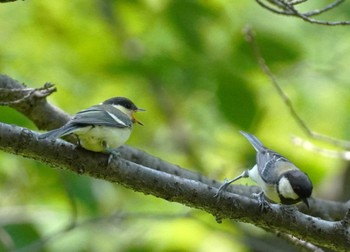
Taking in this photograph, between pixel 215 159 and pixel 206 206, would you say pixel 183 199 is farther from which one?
pixel 215 159

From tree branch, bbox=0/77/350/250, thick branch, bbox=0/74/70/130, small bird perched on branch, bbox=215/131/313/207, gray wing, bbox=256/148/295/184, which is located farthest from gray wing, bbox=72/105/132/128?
gray wing, bbox=256/148/295/184

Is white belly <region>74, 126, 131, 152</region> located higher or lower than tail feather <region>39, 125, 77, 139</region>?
lower

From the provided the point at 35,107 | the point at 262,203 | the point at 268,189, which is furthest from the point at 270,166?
the point at 35,107

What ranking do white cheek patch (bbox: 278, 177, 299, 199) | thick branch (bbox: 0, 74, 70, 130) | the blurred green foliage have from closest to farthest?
1. white cheek patch (bbox: 278, 177, 299, 199)
2. thick branch (bbox: 0, 74, 70, 130)
3. the blurred green foliage

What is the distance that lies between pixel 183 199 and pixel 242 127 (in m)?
1.75

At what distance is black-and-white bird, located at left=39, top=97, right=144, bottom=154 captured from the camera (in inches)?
118

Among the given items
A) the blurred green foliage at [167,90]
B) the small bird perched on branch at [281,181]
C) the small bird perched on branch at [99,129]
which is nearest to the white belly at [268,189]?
the small bird perched on branch at [281,181]

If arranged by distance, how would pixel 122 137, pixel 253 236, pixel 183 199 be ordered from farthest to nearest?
pixel 253 236, pixel 122 137, pixel 183 199

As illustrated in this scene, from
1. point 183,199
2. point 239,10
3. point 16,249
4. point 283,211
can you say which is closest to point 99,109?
point 183,199

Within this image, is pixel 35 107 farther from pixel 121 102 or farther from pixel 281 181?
pixel 281 181

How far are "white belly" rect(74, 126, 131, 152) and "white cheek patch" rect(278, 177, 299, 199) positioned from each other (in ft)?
2.48

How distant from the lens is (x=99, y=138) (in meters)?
3.09

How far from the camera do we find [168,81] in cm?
470

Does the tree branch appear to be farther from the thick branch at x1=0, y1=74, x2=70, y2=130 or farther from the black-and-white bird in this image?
the thick branch at x1=0, y1=74, x2=70, y2=130
